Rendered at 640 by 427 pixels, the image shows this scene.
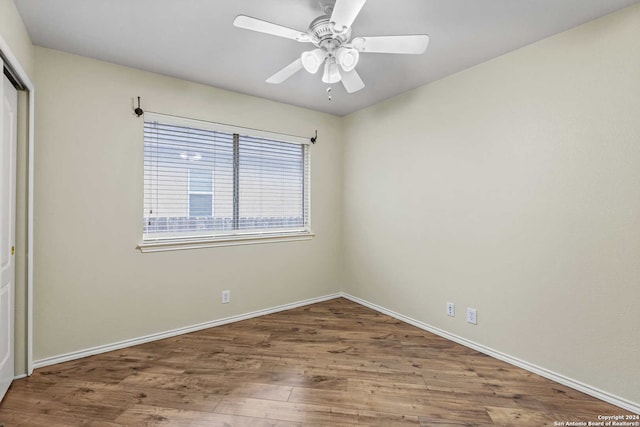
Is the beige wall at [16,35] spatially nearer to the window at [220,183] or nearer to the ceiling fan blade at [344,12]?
the window at [220,183]

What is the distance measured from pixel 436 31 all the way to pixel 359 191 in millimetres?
2009

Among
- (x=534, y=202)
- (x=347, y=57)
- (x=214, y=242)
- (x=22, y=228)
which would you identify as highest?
(x=347, y=57)

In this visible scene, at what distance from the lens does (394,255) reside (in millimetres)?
3330

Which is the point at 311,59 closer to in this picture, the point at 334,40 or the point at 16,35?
the point at 334,40

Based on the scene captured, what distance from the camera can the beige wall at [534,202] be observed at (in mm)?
1842

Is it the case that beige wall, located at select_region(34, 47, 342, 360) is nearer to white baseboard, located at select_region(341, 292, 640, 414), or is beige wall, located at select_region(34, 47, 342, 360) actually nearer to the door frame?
the door frame

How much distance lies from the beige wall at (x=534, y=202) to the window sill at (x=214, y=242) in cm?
120

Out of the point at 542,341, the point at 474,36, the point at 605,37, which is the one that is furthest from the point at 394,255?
the point at 605,37

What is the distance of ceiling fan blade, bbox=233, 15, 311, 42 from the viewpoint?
4.94 ft

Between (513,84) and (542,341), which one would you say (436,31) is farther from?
(542,341)

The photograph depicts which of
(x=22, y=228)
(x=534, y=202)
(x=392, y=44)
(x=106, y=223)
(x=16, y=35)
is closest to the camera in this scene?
(x=392, y=44)

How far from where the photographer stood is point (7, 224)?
6.26ft

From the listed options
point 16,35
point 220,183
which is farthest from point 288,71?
point 16,35

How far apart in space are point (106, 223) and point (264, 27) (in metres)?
2.06
